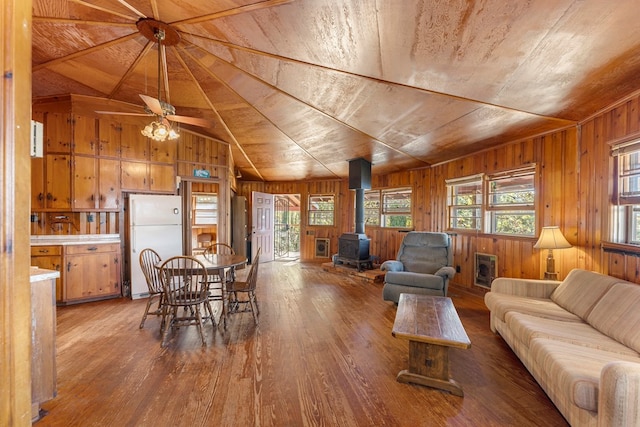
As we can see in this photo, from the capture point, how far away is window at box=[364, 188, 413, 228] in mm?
6382

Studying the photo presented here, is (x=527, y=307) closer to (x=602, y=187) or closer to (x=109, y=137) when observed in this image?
(x=602, y=187)

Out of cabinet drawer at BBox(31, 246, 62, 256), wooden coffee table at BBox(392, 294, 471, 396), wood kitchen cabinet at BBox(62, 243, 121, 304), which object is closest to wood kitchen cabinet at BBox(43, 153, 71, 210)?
cabinet drawer at BBox(31, 246, 62, 256)

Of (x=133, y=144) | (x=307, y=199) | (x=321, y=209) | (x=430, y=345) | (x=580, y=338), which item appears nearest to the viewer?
(x=580, y=338)

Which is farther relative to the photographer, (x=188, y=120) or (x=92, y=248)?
(x=92, y=248)

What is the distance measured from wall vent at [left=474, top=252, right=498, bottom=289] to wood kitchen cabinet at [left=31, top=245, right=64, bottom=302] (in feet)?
19.9

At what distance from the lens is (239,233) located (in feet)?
23.7

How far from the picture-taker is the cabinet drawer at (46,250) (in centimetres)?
375

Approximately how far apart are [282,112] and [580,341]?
3781mm

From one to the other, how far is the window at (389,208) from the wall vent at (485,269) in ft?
6.02

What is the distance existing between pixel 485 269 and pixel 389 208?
2.73 meters

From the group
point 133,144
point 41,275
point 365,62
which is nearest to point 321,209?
point 133,144

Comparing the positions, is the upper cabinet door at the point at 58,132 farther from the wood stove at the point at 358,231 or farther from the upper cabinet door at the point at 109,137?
the wood stove at the point at 358,231

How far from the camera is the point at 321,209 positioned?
8.02 metres

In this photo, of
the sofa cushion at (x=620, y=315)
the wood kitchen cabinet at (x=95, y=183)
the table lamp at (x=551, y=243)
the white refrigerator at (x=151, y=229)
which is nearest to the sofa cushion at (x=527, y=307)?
the sofa cushion at (x=620, y=315)
